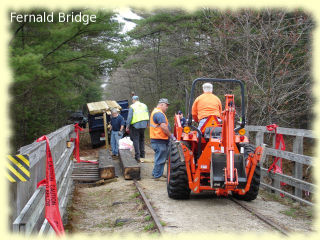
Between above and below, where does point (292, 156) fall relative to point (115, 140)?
above

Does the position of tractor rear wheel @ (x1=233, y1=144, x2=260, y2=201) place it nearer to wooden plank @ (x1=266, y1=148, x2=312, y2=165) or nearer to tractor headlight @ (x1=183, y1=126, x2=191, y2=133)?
wooden plank @ (x1=266, y1=148, x2=312, y2=165)

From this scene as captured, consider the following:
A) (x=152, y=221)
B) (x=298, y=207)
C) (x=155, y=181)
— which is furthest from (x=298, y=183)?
(x=155, y=181)

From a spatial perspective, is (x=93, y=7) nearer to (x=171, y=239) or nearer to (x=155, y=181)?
(x=155, y=181)

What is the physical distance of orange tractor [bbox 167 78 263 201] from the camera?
6.70 metres

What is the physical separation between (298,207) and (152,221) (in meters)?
2.99

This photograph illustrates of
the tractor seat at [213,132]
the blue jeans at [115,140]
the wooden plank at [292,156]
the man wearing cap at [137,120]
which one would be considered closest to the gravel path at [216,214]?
the wooden plank at [292,156]

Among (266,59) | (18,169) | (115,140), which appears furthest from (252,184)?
(115,140)

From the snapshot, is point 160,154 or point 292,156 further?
point 160,154

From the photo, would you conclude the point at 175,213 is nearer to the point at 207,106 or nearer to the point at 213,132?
the point at 213,132

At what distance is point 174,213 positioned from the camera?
679 centimetres

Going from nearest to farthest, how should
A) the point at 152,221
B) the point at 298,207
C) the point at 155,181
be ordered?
the point at 152,221 → the point at 298,207 → the point at 155,181

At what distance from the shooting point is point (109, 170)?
10.5m

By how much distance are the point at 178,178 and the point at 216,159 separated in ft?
3.16

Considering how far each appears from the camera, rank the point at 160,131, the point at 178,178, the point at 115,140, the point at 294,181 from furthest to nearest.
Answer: the point at 115,140 < the point at 160,131 < the point at 294,181 < the point at 178,178
